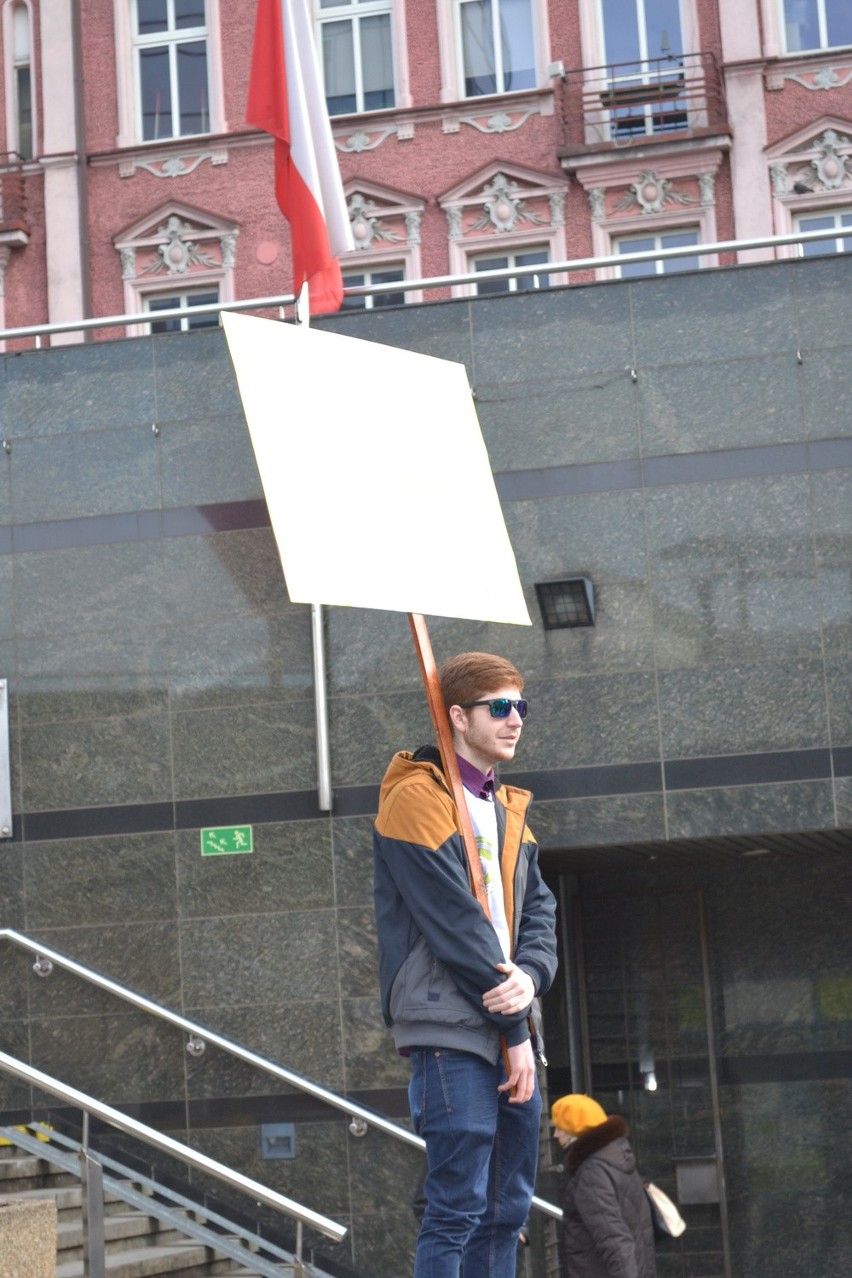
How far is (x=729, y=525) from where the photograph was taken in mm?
12148

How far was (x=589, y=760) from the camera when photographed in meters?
12.1

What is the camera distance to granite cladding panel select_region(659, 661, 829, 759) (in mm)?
11898

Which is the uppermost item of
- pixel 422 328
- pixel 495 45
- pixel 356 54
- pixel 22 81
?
pixel 22 81

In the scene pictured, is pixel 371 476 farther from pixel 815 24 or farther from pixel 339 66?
pixel 339 66

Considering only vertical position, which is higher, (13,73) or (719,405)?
(13,73)

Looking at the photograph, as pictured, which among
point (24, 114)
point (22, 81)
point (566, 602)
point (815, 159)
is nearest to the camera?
point (566, 602)

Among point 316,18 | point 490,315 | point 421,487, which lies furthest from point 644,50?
point 421,487

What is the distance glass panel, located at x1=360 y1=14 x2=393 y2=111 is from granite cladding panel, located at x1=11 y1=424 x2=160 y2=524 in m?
13.5

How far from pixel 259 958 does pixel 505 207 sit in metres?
14.6

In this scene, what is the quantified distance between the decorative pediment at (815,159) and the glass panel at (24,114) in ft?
31.4

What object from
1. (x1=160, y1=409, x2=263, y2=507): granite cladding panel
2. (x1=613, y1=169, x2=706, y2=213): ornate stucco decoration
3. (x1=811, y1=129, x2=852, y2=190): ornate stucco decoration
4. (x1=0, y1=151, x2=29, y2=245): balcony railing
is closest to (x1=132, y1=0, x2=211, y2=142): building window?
(x1=0, y1=151, x2=29, y2=245): balcony railing

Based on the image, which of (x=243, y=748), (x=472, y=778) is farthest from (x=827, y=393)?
(x=472, y=778)

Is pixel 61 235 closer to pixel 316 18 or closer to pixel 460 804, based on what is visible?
pixel 316 18

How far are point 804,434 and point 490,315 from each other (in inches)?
82.7
